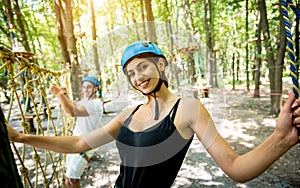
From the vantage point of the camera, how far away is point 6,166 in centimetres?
51

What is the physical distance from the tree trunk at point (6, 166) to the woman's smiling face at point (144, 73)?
2.42ft

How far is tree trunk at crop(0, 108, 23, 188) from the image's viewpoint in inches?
19.1

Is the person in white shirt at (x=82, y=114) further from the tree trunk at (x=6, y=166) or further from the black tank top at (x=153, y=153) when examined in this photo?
the tree trunk at (x=6, y=166)

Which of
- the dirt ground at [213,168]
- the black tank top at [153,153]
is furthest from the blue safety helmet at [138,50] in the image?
the dirt ground at [213,168]

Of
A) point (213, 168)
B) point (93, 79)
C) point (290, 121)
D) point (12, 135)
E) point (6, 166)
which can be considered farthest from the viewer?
point (213, 168)

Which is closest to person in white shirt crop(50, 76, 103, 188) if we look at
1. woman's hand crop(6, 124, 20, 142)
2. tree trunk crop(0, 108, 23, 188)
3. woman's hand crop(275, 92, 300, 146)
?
woman's hand crop(6, 124, 20, 142)

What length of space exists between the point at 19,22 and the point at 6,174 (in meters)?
10.7

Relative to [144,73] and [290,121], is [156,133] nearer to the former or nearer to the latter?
[144,73]

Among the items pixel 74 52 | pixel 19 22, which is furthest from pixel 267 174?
pixel 19 22

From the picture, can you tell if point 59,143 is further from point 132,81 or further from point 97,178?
point 97,178

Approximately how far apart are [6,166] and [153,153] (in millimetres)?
719

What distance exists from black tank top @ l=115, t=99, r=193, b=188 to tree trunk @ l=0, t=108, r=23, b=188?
0.65m

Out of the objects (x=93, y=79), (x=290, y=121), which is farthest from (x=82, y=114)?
(x=290, y=121)

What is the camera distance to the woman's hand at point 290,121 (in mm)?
718
